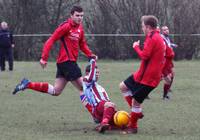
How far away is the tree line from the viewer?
38.2m

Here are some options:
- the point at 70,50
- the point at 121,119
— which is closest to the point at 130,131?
the point at 121,119

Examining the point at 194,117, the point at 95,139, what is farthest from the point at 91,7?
the point at 95,139

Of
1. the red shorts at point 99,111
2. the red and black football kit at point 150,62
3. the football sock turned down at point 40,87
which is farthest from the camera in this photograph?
the football sock turned down at point 40,87

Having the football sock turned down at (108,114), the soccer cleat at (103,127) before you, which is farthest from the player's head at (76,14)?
the soccer cleat at (103,127)

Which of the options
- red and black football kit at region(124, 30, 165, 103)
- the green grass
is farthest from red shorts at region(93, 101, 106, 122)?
red and black football kit at region(124, 30, 165, 103)

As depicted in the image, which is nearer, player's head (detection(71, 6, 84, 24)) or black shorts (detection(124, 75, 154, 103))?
black shorts (detection(124, 75, 154, 103))

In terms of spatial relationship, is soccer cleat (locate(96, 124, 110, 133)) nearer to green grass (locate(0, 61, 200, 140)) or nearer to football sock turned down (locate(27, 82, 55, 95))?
green grass (locate(0, 61, 200, 140))

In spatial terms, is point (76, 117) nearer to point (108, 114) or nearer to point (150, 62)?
point (108, 114)

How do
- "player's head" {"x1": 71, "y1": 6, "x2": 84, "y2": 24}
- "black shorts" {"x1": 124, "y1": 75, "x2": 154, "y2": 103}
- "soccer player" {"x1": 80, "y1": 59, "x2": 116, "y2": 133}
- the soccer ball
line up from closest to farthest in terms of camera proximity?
"black shorts" {"x1": 124, "y1": 75, "x2": 154, "y2": 103}, the soccer ball, "soccer player" {"x1": 80, "y1": 59, "x2": 116, "y2": 133}, "player's head" {"x1": 71, "y1": 6, "x2": 84, "y2": 24}

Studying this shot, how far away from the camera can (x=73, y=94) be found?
17297 millimetres

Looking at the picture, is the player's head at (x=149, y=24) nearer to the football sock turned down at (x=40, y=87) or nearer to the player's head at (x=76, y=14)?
the player's head at (x=76, y=14)

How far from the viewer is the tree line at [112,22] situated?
38250mm

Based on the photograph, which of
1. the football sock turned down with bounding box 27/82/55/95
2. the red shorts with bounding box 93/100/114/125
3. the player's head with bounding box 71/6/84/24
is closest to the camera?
the red shorts with bounding box 93/100/114/125

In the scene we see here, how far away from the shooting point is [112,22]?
129 ft
